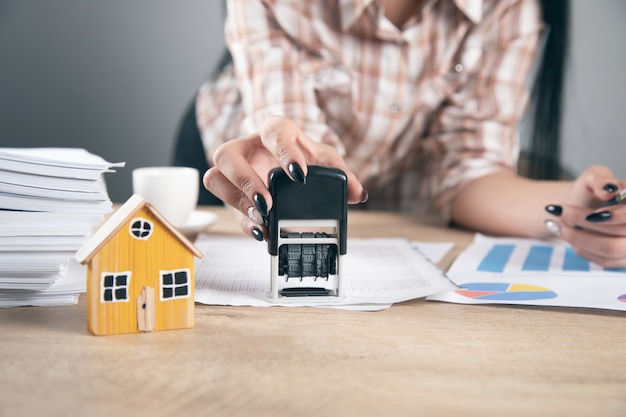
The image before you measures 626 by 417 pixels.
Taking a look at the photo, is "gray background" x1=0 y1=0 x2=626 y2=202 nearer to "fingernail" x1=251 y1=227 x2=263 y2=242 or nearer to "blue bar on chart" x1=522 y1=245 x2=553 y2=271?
"blue bar on chart" x1=522 y1=245 x2=553 y2=271

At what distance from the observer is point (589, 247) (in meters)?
1.00

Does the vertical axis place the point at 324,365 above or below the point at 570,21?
below

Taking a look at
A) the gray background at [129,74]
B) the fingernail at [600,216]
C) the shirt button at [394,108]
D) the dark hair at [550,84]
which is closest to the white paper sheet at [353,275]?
the fingernail at [600,216]

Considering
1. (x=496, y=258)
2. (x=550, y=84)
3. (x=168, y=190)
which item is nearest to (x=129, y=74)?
(x=168, y=190)

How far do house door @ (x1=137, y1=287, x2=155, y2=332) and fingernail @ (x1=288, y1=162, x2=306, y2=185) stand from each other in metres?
0.20

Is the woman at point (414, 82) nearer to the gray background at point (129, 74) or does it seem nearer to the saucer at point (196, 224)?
the saucer at point (196, 224)

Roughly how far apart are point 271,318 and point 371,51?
0.99 meters

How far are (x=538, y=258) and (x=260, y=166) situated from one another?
0.47m

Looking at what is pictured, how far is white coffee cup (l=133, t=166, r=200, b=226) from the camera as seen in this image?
3.87ft

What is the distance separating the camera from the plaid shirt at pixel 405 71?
1481mm

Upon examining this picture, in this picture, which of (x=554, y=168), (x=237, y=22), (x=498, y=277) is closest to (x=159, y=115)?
(x=237, y=22)

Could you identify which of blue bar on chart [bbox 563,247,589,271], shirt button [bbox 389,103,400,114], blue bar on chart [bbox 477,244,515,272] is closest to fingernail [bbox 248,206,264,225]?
blue bar on chart [bbox 477,244,515,272]

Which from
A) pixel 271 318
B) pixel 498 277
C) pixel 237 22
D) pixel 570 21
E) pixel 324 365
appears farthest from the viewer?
pixel 570 21

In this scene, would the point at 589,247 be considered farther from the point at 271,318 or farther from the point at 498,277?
the point at 271,318
